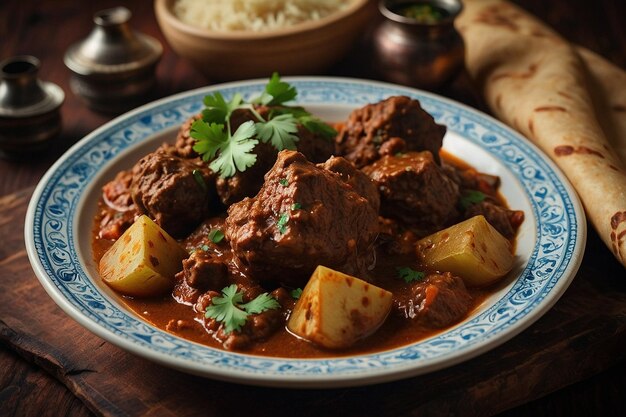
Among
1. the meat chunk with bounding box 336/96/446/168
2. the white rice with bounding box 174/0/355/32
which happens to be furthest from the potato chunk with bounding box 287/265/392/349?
the white rice with bounding box 174/0/355/32

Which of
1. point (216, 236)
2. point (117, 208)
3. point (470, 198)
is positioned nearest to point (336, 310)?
point (216, 236)

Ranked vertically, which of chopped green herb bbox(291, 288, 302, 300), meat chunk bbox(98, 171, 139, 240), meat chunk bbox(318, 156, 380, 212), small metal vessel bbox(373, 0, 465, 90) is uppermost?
meat chunk bbox(318, 156, 380, 212)

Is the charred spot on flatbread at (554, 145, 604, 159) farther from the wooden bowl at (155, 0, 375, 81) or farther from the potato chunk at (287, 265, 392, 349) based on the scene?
the wooden bowl at (155, 0, 375, 81)

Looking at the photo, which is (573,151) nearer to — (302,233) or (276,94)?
(276,94)

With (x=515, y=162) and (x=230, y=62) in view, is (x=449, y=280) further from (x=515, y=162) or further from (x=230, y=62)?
(x=230, y=62)

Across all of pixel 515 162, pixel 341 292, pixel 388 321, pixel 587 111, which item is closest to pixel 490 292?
pixel 388 321

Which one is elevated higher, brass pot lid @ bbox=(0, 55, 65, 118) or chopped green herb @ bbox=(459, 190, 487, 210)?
chopped green herb @ bbox=(459, 190, 487, 210)
